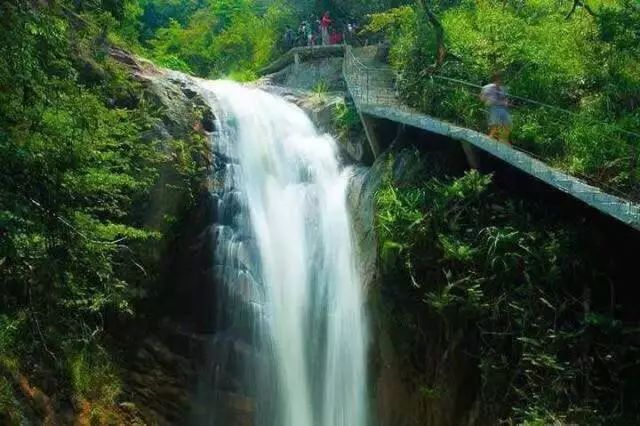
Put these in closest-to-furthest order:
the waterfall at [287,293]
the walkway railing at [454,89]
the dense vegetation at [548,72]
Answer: the walkway railing at [454,89], the dense vegetation at [548,72], the waterfall at [287,293]

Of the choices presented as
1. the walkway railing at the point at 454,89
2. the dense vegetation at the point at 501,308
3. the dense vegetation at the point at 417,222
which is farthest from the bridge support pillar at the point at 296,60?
the dense vegetation at the point at 501,308

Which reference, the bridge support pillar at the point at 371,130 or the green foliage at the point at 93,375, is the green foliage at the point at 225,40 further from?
the green foliage at the point at 93,375

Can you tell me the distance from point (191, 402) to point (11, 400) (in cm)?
377

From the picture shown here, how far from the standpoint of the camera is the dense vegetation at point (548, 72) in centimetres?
1025

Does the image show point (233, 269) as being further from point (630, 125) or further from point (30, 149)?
point (630, 125)

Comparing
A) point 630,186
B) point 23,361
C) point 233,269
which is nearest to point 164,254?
point 233,269

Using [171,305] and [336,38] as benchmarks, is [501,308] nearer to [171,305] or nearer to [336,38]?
[171,305]

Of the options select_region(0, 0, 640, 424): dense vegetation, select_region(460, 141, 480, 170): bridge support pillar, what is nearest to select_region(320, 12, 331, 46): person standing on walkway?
select_region(0, 0, 640, 424): dense vegetation

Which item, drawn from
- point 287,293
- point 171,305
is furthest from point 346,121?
point 171,305

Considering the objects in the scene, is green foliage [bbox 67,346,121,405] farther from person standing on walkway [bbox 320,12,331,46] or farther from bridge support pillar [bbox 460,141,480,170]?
person standing on walkway [bbox 320,12,331,46]

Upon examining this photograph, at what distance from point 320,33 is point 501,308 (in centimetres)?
1774

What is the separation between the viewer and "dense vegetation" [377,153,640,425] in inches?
344

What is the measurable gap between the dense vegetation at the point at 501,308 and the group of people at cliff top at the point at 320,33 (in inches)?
529

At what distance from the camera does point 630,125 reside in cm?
1117
